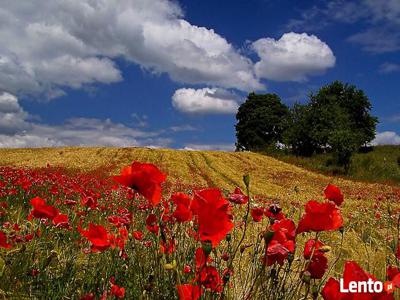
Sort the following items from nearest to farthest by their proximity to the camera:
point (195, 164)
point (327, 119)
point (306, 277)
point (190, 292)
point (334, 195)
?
point (190, 292), point (306, 277), point (334, 195), point (195, 164), point (327, 119)

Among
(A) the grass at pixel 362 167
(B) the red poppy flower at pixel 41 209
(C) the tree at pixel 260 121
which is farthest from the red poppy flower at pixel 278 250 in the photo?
(C) the tree at pixel 260 121

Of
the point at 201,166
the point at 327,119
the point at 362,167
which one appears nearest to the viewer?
the point at 201,166

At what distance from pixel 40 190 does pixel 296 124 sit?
167ft

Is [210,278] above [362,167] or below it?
below

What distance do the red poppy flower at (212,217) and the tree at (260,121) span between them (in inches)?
2515

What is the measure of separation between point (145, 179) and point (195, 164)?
3751cm

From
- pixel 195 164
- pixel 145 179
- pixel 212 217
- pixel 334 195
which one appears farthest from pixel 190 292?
pixel 195 164

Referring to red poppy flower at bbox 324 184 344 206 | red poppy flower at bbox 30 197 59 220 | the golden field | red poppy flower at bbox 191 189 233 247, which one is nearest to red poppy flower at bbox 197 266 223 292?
red poppy flower at bbox 191 189 233 247

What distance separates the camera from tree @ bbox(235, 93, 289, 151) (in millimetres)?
67412

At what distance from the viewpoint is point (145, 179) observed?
6.29 feet

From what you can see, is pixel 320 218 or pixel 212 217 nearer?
pixel 212 217

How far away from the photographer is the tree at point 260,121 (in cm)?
6741

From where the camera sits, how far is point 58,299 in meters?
2.97

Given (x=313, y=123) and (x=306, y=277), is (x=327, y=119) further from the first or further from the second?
(x=306, y=277)
